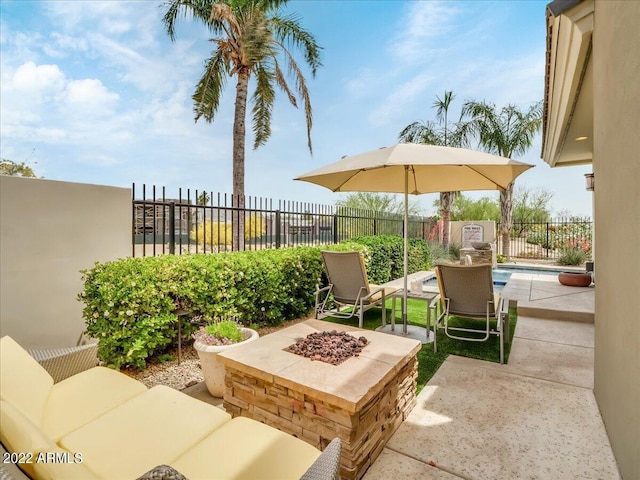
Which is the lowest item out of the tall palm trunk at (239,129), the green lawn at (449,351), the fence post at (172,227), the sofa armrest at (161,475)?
the green lawn at (449,351)

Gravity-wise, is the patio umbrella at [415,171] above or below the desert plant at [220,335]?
above

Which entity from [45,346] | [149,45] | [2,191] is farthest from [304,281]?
[149,45]

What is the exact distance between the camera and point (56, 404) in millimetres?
1965

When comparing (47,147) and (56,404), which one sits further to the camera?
(47,147)

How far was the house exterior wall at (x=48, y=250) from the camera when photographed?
10.7ft

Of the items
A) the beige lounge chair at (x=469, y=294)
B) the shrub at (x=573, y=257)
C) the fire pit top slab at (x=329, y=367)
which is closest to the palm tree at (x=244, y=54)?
the beige lounge chair at (x=469, y=294)

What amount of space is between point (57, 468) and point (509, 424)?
9.24 ft

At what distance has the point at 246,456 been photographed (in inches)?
58.1

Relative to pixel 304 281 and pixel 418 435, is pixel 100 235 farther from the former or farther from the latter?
pixel 418 435

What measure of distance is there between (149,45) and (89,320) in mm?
8729

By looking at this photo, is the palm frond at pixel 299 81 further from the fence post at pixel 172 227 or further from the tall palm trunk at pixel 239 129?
the fence post at pixel 172 227

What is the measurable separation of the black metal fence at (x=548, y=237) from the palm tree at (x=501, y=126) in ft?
14.3

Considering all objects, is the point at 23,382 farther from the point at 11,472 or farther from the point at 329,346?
the point at 329,346

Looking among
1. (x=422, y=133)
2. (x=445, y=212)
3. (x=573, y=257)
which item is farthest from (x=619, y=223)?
(x=445, y=212)
